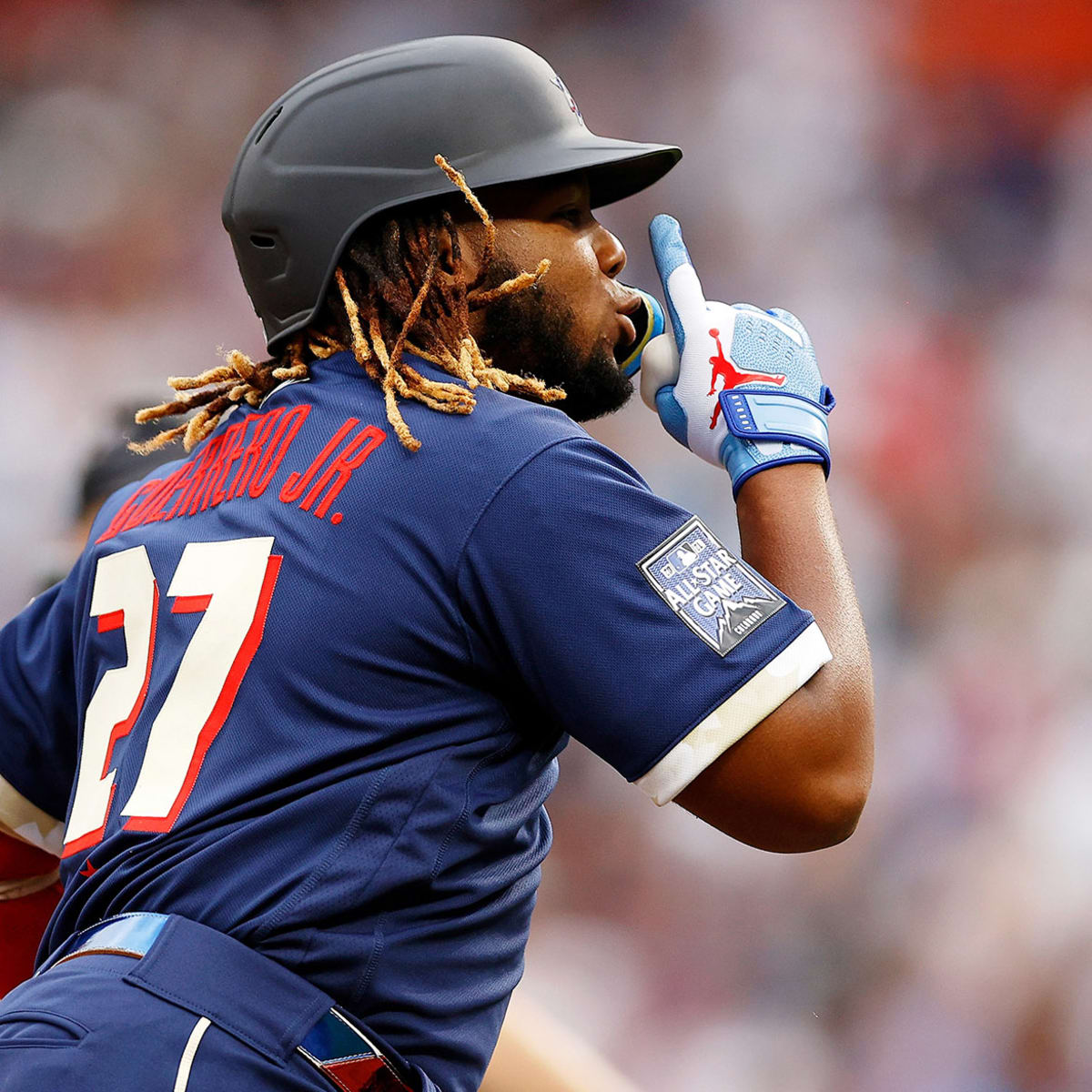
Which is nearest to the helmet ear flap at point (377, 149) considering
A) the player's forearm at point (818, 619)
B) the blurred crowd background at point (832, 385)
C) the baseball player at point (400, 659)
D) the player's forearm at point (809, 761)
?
the baseball player at point (400, 659)

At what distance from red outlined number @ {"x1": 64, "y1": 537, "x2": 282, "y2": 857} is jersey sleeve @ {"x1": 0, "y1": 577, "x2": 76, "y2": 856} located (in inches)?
7.3

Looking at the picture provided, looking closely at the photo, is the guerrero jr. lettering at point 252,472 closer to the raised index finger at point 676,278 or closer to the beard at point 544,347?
the beard at point 544,347

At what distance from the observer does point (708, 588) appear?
0.99m

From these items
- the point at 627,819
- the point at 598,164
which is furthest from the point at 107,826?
the point at 627,819

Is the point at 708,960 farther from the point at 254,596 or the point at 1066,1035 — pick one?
the point at 254,596

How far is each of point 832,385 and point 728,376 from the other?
6.22ft

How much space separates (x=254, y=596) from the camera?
1040 millimetres

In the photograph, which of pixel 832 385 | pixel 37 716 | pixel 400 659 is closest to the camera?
pixel 400 659

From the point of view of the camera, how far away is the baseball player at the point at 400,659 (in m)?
0.95

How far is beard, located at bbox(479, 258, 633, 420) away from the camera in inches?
48.3

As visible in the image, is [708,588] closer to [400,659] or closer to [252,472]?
[400,659]

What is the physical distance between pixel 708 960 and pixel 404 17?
2507 mm

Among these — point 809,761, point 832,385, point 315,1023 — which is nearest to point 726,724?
point 809,761

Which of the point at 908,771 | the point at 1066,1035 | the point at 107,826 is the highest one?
the point at 107,826
